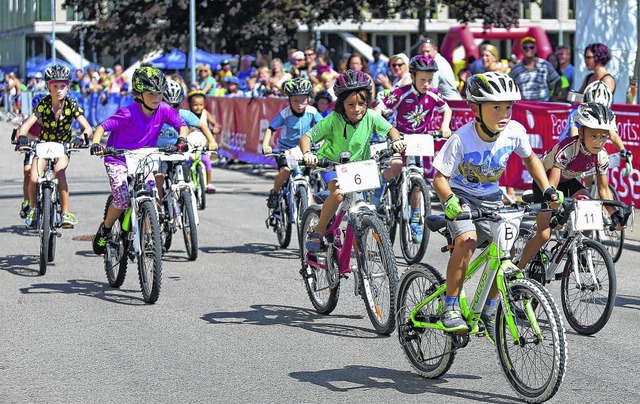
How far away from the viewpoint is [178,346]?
871cm

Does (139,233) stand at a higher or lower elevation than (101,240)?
higher

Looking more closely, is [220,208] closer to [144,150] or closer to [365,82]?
[144,150]

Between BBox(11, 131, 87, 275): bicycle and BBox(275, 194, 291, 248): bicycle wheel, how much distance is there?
2.15m

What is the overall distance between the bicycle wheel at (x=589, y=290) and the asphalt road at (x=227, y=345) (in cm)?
16

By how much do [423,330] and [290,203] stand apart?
5.82 meters

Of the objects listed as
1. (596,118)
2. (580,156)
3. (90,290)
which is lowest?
(90,290)

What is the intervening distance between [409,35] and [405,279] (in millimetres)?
74222

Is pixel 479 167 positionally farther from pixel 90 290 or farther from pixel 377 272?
pixel 90 290

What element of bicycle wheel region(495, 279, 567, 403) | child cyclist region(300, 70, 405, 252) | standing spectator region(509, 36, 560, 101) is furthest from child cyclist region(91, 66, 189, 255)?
standing spectator region(509, 36, 560, 101)

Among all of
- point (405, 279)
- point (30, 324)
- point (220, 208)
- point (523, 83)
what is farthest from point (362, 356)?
point (523, 83)

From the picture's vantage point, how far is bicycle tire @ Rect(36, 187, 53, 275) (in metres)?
12.0

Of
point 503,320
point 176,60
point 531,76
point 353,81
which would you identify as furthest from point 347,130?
point 176,60

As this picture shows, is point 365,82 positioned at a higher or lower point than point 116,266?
higher

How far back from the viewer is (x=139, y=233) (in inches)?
414
